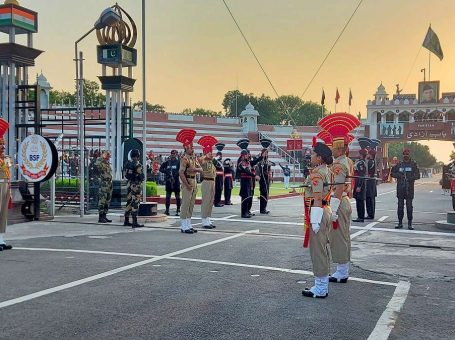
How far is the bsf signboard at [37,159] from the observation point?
12.8m

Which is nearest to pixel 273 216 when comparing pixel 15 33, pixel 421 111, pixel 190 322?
pixel 15 33

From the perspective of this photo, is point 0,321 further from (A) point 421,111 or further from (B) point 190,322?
(A) point 421,111

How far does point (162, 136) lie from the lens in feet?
180

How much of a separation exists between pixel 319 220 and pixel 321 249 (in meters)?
0.39

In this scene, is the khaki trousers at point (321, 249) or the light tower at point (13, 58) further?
the light tower at point (13, 58)

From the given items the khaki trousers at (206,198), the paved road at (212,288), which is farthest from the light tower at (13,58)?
the khaki trousers at (206,198)

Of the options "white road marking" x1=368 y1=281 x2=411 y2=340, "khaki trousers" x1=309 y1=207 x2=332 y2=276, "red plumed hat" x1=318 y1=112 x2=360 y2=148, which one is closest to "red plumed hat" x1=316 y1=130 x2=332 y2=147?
"red plumed hat" x1=318 y1=112 x2=360 y2=148

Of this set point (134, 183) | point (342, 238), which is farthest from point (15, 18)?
point (342, 238)

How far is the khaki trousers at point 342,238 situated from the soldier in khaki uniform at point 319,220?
2.53 ft

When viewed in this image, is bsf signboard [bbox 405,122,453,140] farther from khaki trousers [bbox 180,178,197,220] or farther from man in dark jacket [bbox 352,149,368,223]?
khaki trousers [bbox 180,178,197,220]

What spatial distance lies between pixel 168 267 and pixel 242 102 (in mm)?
109863

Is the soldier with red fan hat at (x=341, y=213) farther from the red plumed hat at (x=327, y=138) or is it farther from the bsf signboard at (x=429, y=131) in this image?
the bsf signboard at (x=429, y=131)

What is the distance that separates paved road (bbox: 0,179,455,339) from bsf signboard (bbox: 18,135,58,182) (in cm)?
197

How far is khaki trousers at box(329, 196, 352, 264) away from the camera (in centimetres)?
695
